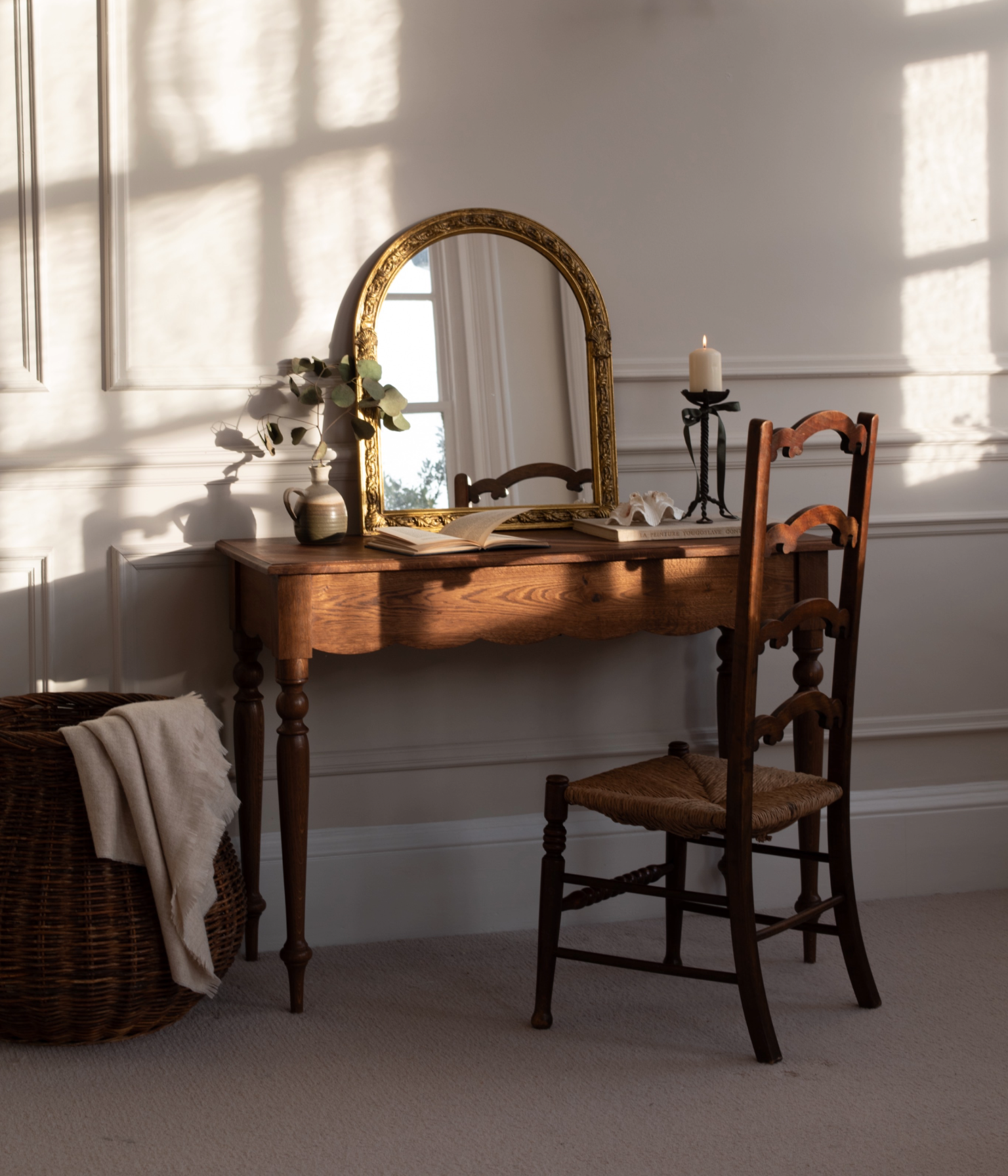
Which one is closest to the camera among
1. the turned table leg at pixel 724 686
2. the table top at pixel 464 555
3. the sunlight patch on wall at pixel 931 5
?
the table top at pixel 464 555

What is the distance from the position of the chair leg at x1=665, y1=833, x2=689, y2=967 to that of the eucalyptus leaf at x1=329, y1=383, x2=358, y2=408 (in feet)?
3.65

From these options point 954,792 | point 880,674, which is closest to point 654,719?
point 880,674

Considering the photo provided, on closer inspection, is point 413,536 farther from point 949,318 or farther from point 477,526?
point 949,318

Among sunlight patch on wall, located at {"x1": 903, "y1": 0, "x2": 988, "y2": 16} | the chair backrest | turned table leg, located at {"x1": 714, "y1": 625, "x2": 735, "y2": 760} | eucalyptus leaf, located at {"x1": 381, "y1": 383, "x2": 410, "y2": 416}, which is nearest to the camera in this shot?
the chair backrest

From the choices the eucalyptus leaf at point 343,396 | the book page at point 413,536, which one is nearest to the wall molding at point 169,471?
the eucalyptus leaf at point 343,396

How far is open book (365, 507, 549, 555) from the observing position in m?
2.04

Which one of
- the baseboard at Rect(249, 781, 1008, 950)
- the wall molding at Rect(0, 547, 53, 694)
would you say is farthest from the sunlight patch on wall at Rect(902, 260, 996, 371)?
the wall molding at Rect(0, 547, 53, 694)

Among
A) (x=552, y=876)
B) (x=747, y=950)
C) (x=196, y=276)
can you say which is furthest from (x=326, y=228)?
(x=747, y=950)

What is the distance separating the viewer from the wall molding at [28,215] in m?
2.31

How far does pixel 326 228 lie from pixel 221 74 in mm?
385

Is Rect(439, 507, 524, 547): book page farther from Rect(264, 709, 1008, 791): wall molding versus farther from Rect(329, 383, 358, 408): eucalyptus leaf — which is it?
Rect(264, 709, 1008, 791): wall molding

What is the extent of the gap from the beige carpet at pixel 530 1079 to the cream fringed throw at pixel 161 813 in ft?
0.68

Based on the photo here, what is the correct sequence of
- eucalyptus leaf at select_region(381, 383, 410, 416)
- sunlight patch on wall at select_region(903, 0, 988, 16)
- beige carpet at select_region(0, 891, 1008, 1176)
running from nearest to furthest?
beige carpet at select_region(0, 891, 1008, 1176) → eucalyptus leaf at select_region(381, 383, 410, 416) → sunlight patch on wall at select_region(903, 0, 988, 16)

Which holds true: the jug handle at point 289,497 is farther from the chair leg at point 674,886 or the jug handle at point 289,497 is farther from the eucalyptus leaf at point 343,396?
the chair leg at point 674,886
